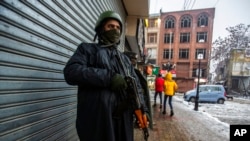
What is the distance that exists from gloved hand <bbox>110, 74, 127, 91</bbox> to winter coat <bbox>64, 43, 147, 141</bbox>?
36 mm

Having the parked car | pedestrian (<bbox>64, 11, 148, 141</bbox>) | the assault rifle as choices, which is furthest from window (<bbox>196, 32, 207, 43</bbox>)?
pedestrian (<bbox>64, 11, 148, 141</bbox>)

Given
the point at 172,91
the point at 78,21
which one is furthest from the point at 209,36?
the point at 78,21

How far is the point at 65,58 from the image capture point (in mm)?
3180

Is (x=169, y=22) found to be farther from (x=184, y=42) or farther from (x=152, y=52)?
(x=152, y=52)

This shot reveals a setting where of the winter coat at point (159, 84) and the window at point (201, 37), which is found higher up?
the window at point (201, 37)

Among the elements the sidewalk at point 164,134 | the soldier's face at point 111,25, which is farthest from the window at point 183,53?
the soldier's face at point 111,25

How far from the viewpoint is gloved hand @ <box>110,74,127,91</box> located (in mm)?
1980

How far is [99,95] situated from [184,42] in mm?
51420

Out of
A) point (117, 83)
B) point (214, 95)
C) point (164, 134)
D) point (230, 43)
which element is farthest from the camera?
point (230, 43)

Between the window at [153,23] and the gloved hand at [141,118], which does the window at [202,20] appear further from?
the gloved hand at [141,118]

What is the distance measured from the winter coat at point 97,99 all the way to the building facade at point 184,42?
47.0m

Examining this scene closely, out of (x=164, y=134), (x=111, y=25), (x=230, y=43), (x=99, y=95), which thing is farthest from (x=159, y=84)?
(x=230, y=43)

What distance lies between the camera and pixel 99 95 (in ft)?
6.59

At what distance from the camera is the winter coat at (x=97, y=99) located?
6.47 ft
